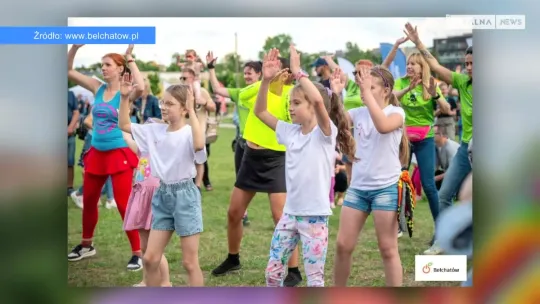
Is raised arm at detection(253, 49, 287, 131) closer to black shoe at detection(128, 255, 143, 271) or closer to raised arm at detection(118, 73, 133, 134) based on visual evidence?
raised arm at detection(118, 73, 133, 134)

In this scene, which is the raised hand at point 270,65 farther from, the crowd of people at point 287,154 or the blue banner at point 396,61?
the blue banner at point 396,61

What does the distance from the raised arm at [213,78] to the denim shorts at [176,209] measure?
64 cm

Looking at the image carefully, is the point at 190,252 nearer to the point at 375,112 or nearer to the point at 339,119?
the point at 339,119

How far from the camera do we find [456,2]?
4816mm

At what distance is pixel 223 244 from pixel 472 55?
1.83m

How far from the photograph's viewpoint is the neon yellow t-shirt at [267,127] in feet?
15.8

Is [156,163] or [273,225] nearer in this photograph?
[156,163]

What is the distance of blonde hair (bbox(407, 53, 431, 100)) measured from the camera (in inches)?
192

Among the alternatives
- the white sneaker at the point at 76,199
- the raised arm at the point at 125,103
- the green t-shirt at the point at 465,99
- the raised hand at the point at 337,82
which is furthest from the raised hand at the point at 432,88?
the white sneaker at the point at 76,199

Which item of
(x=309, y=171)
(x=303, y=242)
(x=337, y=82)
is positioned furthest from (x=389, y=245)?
(x=337, y=82)

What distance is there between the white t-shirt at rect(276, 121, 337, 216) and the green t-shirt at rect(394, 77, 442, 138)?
1.65 feet

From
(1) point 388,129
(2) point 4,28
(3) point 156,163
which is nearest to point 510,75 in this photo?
(1) point 388,129

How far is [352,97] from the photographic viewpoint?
4.85 m

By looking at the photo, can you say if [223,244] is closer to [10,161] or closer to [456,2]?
[10,161]
